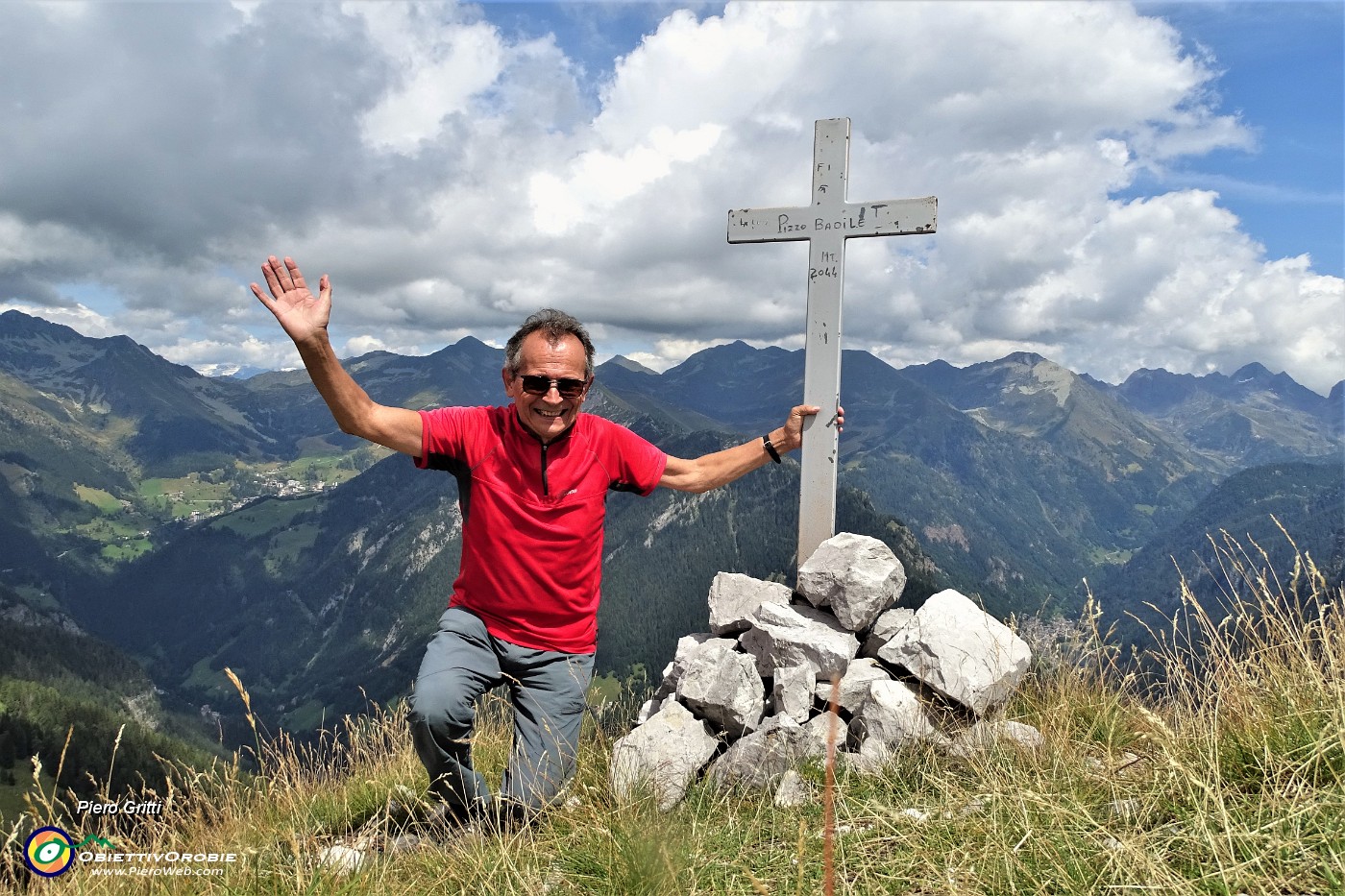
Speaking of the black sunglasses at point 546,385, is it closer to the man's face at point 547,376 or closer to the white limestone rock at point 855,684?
the man's face at point 547,376

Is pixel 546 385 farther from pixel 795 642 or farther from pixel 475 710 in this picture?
pixel 795 642

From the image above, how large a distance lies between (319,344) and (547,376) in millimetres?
1354

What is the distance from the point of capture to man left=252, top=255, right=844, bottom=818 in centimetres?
449

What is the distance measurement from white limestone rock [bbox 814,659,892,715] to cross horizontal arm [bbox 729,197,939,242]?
4.12m

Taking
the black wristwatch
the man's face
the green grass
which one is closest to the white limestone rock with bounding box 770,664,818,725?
the green grass

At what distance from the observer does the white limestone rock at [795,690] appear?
5609mm

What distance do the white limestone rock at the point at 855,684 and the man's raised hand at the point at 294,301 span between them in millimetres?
4283

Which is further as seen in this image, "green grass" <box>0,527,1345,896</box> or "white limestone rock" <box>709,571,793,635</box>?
"white limestone rock" <box>709,571,793,635</box>

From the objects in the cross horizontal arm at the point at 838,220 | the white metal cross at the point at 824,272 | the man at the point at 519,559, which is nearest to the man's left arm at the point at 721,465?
the man at the point at 519,559

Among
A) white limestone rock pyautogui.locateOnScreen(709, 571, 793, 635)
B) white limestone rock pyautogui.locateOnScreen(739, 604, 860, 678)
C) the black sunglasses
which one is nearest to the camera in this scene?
the black sunglasses

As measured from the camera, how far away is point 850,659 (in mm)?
6246

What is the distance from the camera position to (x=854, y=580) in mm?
6531

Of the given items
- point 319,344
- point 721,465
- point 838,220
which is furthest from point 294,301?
point 838,220

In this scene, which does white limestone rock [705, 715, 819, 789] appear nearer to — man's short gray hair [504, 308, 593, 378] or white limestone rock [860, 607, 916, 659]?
white limestone rock [860, 607, 916, 659]
